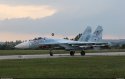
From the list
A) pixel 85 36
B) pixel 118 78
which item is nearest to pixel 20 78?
pixel 118 78

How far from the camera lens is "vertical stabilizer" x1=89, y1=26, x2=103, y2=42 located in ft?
240

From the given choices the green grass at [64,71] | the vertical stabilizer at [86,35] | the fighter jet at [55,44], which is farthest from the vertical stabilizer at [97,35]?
the green grass at [64,71]

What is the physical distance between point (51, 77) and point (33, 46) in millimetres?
44284

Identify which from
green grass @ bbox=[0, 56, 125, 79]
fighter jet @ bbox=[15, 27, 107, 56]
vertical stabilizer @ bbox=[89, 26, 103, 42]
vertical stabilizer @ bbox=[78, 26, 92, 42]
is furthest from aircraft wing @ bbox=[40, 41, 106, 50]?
green grass @ bbox=[0, 56, 125, 79]

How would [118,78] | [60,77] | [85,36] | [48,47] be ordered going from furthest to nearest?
[85,36], [48,47], [60,77], [118,78]

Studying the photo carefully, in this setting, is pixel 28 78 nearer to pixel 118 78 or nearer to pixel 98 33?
pixel 118 78

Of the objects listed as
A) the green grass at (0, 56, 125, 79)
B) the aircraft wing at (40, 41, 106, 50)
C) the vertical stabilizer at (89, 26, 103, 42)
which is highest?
the vertical stabilizer at (89, 26, 103, 42)

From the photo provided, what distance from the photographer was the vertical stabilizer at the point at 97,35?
73.0m

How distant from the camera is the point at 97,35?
7412 centimetres

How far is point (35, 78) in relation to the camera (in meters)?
21.5

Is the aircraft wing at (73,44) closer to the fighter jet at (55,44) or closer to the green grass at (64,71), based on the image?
the fighter jet at (55,44)

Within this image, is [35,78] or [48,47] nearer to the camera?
[35,78]

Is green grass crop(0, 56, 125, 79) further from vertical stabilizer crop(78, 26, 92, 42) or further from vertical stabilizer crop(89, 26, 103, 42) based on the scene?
vertical stabilizer crop(89, 26, 103, 42)

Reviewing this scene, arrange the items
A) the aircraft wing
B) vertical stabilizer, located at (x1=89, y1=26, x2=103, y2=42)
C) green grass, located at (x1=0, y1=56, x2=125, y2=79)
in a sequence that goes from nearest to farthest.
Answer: green grass, located at (x1=0, y1=56, x2=125, y2=79) < the aircraft wing < vertical stabilizer, located at (x1=89, y1=26, x2=103, y2=42)
